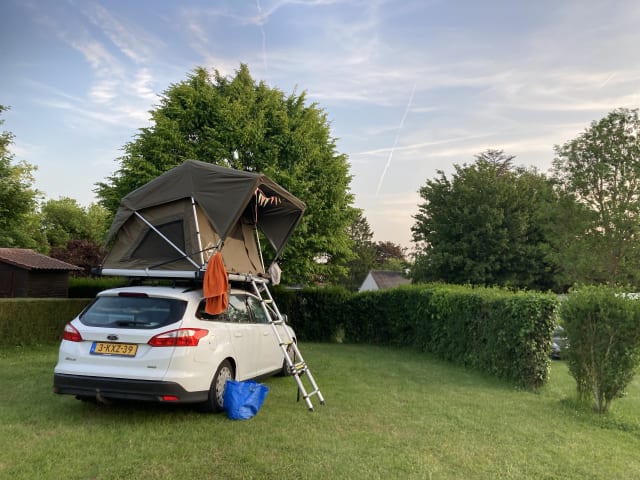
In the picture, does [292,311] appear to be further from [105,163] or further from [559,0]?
[559,0]

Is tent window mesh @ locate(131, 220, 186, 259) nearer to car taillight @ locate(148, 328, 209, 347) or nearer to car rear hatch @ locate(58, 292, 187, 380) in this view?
car rear hatch @ locate(58, 292, 187, 380)

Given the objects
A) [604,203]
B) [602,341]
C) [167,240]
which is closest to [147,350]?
[167,240]

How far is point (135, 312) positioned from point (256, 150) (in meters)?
12.3

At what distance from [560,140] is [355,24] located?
2752 cm

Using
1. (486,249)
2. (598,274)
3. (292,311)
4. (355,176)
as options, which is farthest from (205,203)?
(598,274)

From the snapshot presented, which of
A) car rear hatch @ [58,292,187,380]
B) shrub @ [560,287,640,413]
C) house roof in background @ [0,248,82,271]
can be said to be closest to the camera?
car rear hatch @ [58,292,187,380]

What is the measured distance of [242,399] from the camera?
5.94m

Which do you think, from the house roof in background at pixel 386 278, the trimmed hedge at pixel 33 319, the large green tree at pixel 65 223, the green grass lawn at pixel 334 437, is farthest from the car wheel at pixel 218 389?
the large green tree at pixel 65 223

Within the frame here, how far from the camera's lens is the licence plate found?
5.49 metres

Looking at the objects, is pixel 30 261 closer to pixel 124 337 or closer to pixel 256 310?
pixel 256 310

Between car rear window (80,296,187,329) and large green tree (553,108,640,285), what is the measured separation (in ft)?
96.9

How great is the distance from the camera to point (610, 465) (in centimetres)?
476

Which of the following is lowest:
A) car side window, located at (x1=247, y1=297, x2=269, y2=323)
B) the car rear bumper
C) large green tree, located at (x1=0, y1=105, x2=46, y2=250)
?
the car rear bumper

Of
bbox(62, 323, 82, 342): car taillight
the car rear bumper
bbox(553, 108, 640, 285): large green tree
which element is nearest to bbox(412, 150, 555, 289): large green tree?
bbox(553, 108, 640, 285): large green tree
